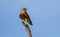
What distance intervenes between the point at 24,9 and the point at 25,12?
0.22 metres

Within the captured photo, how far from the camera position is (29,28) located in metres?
6.77

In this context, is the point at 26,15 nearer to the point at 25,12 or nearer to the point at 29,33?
the point at 25,12

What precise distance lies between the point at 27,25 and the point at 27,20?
17 cm

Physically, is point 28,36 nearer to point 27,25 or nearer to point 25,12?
point 27,25

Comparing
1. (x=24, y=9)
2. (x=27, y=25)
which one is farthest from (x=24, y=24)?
(x=24, y=9)

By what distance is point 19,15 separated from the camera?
268 inches

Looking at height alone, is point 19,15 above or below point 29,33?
above

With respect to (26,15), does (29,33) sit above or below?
below

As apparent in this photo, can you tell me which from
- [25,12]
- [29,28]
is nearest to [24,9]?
[25,12]

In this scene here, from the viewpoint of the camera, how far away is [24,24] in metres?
6.75

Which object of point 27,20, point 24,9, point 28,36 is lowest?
point 28,36

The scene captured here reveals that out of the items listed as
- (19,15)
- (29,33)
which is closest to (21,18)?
(19,15)

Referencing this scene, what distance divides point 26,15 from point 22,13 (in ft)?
0.48

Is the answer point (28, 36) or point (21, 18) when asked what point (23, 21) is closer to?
point (21, 18)
